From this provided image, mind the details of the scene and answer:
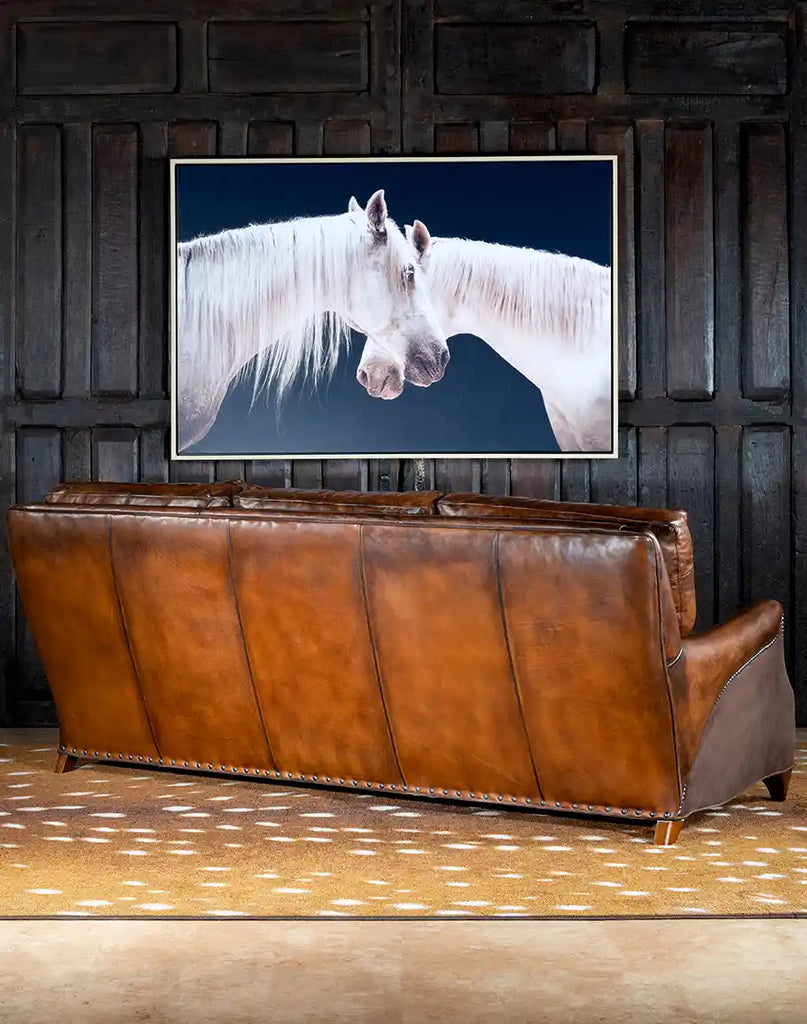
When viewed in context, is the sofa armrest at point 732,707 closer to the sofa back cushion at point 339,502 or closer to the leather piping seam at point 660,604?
the leather piping seam at point 660,604

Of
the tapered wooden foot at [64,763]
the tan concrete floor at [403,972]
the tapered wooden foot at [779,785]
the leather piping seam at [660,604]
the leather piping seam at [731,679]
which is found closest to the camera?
the tan concrete floor at [403,972]

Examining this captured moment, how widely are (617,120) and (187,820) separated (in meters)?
3.19

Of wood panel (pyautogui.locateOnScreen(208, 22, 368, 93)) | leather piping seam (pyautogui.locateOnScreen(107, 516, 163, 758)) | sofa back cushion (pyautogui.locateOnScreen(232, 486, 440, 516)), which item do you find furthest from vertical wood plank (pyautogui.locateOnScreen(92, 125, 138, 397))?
sofa back cushion (pyautogui.locateOnScreen(232, 486, 440, 516))

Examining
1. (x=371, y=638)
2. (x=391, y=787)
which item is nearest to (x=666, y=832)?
(x=391, y=787)

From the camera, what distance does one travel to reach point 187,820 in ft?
11.9

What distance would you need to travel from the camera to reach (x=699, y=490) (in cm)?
525

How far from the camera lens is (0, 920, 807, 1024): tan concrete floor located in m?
2.20

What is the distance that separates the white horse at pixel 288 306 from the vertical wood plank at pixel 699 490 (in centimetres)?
99

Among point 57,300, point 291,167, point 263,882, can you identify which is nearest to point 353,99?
point 291,167

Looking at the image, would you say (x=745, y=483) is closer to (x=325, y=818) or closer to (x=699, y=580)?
(x=699, y=580)

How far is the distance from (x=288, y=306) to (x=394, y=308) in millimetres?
417

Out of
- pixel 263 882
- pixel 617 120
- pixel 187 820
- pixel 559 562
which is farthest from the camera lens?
pixel 617 120

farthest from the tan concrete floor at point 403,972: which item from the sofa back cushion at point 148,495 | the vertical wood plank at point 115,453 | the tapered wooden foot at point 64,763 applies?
the vertical wood plank at point 115,453

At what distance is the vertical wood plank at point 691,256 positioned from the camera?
5.24m
